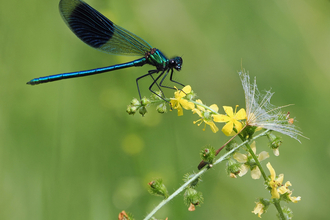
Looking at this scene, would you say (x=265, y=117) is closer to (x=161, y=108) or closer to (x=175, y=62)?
(x=161, y=108)

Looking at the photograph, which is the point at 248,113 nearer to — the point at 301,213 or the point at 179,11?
the point at 301,213

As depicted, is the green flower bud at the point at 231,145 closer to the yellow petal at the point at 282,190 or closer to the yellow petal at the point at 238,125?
the yellow petal at the point at 238,125

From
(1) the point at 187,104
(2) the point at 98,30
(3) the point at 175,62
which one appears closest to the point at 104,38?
(2) the point at 98,30

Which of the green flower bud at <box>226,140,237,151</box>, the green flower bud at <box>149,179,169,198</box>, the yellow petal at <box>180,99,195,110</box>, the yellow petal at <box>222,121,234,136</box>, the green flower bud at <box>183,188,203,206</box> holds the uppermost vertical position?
the yellow petal at <box>180,99,195,110</box>

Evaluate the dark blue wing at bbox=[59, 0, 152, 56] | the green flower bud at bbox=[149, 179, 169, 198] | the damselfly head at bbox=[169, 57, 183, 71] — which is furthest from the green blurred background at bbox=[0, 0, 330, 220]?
the green flower bud at bbox=[149, 179, 169, 198]

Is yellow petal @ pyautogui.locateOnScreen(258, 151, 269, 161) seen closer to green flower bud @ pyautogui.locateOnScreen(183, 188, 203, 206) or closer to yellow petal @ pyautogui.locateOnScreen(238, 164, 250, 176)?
yellow petal @ pyautogui.locateOnScreen(238, 164, 250, 176)

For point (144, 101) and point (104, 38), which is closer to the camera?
point (144, 101)

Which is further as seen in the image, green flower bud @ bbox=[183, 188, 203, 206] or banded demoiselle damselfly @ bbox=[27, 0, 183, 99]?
banded demoiselle damselfly @ bbox=[27, 0, 183, 99]

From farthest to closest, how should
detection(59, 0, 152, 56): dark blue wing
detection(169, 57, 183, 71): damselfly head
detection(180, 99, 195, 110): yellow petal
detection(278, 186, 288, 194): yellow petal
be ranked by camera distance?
1. detection(59, 0, 152, 56): dark blue wing
2. detection(169, 57, 183, 71): damselfly head
3. detection(180, 99, 195, 110): yellow petal
4. detection(278, 186, 288, 194): yellow petal
